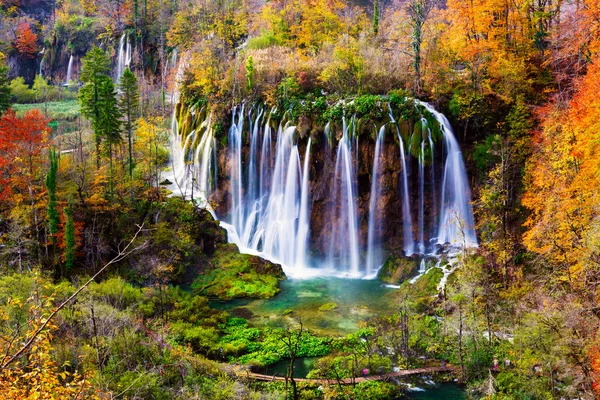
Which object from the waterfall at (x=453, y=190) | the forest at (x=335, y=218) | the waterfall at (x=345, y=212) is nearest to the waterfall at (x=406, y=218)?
the forest at (x=335, y=218)

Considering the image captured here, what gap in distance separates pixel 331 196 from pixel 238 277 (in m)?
8.14

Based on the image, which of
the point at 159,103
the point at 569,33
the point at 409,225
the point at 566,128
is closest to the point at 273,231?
the point at 409,225

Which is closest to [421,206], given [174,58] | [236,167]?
[236,167]

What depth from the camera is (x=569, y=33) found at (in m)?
26.8

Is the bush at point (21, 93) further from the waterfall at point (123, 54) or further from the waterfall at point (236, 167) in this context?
the waterfall at point (236, 167)

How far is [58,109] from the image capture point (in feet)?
185

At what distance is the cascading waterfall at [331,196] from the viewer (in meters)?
29.1

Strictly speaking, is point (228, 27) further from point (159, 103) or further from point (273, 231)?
point (273, 231)

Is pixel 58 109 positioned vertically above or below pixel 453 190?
above

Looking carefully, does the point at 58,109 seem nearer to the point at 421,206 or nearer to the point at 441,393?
the point at 421,206

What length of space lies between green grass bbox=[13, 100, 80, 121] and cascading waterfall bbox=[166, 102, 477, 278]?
83.7 ft

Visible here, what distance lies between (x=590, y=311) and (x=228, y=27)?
42648mm

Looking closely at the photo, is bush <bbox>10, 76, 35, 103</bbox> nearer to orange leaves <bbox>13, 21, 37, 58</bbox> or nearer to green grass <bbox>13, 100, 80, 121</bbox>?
green grass <bbox>13, 100, 80, 121</bbox>

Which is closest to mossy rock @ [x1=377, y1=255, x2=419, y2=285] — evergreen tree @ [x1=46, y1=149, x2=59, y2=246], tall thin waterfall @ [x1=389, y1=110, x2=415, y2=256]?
tall thin waterfall @ [x1=389, y1=110, x2=415, y2=256]
